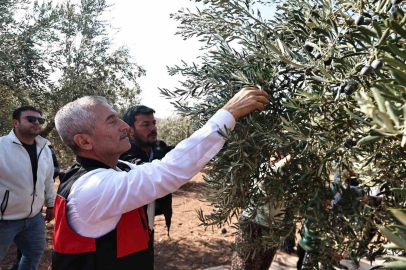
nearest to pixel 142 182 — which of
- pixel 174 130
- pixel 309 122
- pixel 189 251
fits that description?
pixel 309 122

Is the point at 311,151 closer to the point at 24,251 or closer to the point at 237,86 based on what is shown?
the point at 237,86

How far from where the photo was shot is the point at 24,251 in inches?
155

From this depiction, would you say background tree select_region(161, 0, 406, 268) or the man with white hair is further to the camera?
the man with white hair

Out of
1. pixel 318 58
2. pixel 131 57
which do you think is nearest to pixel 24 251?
pixel 318 58

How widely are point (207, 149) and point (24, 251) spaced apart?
339cm

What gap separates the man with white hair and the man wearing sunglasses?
2.05m

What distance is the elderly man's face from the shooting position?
1.96m

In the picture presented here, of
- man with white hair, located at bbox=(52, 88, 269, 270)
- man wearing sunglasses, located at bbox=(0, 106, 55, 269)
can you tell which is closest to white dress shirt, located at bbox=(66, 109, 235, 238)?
man with white hair, located at bbox=(52, 88, 269, 270)

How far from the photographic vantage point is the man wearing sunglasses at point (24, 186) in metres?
3.67

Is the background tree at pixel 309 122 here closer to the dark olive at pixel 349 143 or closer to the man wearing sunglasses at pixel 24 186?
the dark olive at pixel 349 143

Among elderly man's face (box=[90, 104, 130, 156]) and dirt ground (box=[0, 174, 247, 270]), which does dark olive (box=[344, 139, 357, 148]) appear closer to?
elderly man's face (box=[90, 104, 130, 156])

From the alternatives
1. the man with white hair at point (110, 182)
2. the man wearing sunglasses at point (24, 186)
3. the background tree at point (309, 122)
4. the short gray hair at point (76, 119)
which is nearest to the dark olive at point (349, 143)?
the background tree at point (309, 122)

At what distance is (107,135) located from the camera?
197cm

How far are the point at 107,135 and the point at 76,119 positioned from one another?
8.2 inches
